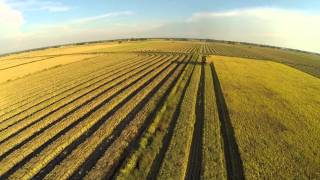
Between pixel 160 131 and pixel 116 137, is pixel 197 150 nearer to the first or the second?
pixel 160 131

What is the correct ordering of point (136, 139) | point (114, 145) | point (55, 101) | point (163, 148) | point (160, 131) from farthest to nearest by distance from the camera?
point (55, 101) → point (160, 131) → point (136, 139) → point (114, 145) → point (163, 148)

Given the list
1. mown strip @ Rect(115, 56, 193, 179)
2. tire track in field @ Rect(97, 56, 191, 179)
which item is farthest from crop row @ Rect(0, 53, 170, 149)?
mown strip @ Rect(115, 56, 193, 179)

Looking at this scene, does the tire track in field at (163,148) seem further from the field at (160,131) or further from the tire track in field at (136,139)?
the tire track in field at (136,139)

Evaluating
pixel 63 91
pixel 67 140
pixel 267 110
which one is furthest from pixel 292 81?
pixel 67 140

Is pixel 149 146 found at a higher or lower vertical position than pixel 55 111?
higher

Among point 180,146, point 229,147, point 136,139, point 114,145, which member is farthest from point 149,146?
point 229,147

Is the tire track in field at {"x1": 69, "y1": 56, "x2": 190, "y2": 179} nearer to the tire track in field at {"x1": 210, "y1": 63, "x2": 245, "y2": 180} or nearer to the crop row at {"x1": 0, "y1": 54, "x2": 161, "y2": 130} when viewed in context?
the tire track in field at {"x1": 210, "y1": 63, "x2": 245, "y2": 180}

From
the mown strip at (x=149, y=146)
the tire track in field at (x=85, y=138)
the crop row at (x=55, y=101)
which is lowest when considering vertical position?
the crop row at (x=55, y=101)

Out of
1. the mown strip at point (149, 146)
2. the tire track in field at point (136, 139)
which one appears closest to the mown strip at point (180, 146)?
the mown strip at point (149, 146)

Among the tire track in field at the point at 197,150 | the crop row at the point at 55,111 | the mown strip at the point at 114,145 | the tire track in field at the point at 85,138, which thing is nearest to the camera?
the tire track in field at the point at 197,150

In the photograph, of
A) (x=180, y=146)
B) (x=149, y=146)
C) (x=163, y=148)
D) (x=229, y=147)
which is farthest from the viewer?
(x=229, y=147)

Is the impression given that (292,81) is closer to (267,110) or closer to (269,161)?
(267,110)

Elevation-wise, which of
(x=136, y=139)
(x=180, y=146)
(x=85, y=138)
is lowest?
(x=85, y=138)

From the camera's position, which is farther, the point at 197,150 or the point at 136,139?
the point at 136,139
